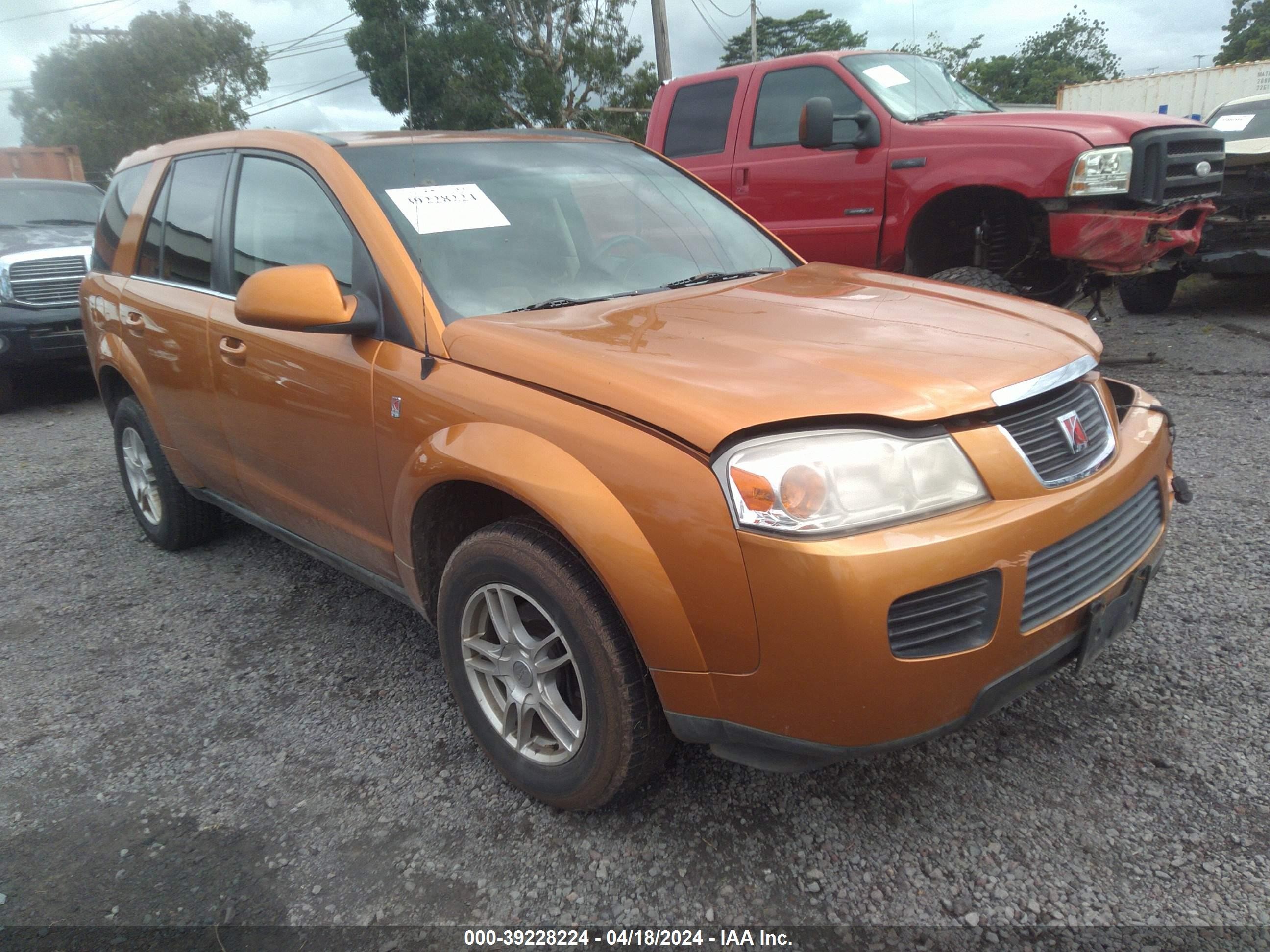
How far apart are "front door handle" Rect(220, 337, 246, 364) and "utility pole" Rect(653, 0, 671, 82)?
42.5 feet

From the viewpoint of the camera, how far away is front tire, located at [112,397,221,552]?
13.2 feet

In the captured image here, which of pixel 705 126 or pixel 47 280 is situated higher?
pixel 705 126

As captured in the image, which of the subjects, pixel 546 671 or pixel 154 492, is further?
pixel 154 492

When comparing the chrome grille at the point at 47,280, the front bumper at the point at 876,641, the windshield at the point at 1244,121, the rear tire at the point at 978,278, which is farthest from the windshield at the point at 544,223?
A: the windshield at the point at 1244,121

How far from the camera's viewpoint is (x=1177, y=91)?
2064 cm

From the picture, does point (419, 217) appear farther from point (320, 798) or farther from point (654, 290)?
point (320, 798)

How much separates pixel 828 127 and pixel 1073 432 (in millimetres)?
4046

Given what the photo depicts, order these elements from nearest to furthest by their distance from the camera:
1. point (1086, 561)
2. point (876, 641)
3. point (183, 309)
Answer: point (876, 641) < point (1086, 561) < point (183, 309)

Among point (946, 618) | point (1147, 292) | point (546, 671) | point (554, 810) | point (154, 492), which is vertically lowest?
point (1147, 292)

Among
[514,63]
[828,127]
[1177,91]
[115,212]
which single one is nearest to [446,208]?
[115,212]

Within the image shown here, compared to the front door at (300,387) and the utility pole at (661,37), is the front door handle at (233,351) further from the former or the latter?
the utility pole at (661,37)

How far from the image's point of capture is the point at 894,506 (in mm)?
1811

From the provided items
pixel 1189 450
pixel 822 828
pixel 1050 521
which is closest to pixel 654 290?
pixel 1050 521

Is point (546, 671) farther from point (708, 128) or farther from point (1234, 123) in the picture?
point (1234, 123)
